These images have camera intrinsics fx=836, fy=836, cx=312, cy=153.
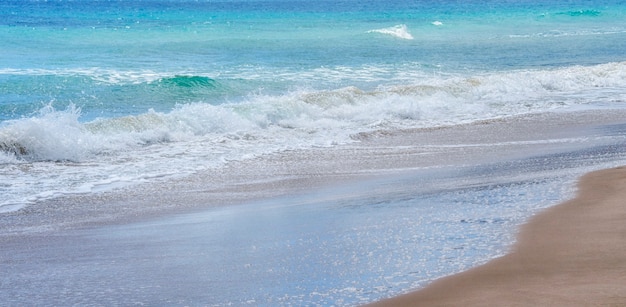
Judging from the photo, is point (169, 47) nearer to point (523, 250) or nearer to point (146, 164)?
point (146, 164)

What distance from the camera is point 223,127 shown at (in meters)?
13.9

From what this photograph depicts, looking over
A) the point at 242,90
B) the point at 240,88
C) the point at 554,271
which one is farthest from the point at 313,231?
the point at 240,88

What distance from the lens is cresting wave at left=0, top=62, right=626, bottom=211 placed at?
415 inches

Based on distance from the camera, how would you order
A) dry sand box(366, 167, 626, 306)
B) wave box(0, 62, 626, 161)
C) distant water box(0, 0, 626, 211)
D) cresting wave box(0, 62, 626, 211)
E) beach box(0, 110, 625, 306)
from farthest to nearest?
1. wave box(0, 62, 626, 161)
2. distant water box(0, 0, 626, 211)
3. cresting wave box(0, 62, 626, 211)
4. beach box(0, 110, 625, 306)
5. dry sand box(366, 167, 626, 306)

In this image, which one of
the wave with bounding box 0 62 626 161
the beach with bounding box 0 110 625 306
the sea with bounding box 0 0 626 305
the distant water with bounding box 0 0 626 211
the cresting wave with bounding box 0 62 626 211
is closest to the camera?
the beach with bounding box 0 110 625 306

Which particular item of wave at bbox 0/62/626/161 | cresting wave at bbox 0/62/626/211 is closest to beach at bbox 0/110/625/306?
cresting wave at bbox 0/62/626/211

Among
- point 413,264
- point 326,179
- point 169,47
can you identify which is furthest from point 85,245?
point 169,47

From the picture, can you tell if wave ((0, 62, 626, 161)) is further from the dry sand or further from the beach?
the dry sand

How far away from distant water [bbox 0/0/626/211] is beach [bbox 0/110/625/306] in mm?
1187

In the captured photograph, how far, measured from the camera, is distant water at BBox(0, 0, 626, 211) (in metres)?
11.6

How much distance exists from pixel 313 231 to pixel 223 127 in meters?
7.16

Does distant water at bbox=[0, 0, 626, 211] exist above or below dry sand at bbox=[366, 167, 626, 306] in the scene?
above

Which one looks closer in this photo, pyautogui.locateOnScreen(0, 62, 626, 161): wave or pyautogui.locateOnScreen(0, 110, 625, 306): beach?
pyautogui.locateOnScreen(0, 110, 625, 306): beach

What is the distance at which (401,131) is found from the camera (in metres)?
13.9
